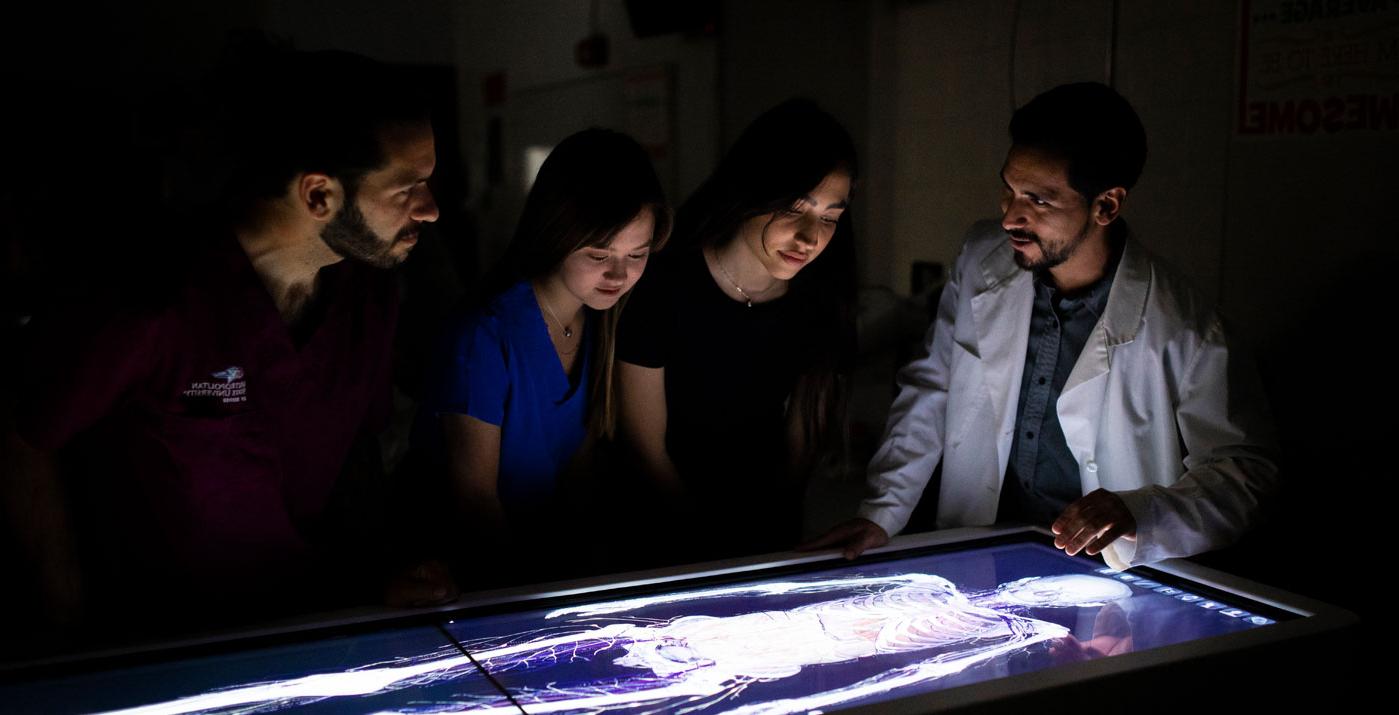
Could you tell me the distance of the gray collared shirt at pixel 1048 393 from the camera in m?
2.09

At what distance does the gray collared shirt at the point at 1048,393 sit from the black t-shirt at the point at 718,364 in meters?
0.41

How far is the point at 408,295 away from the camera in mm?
3105

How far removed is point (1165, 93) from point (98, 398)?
245cm

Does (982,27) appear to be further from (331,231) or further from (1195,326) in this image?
(331,231)

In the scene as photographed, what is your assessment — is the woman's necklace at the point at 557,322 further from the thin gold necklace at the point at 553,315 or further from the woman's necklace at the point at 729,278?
the woman's necklace at the point at 729,278

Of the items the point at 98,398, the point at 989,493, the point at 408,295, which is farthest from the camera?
the point at 408,295

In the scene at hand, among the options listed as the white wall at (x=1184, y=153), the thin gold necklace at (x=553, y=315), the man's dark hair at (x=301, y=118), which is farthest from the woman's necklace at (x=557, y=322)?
the white wall at (x=1184, y=153)

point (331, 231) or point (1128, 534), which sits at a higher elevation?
point (331, 231)

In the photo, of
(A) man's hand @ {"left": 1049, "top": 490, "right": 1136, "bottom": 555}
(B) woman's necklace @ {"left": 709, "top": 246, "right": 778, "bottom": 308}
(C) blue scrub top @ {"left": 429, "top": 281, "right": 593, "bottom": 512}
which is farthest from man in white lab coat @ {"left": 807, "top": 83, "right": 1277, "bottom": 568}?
(C) blue scrub top @ {"left": 429, "top": 281, "right": 593, "bottom": 512}

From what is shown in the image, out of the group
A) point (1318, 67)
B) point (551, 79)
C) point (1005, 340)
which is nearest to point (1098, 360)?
point (1005, 340)

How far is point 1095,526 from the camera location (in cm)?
171

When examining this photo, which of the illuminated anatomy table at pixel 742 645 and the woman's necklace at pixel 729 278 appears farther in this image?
the woman's necklace at pixel 729 278

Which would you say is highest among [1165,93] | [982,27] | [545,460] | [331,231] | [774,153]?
[982,27]

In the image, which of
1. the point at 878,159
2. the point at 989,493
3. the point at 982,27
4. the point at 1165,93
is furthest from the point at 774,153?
the point at 878,159
